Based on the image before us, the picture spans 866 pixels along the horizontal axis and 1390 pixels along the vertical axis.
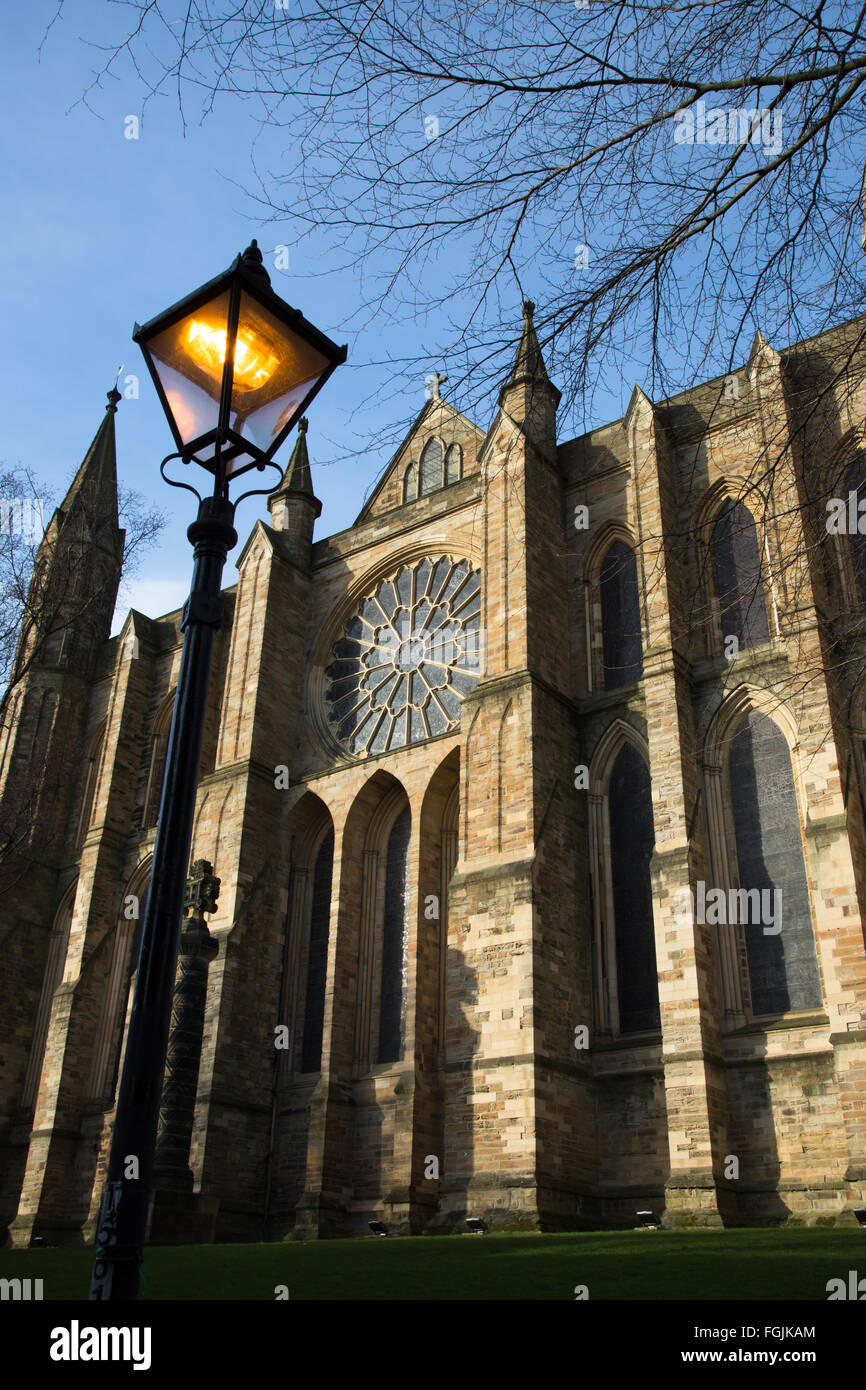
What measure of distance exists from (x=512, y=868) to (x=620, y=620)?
222 inches

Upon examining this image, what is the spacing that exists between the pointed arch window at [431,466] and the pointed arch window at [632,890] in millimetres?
9750

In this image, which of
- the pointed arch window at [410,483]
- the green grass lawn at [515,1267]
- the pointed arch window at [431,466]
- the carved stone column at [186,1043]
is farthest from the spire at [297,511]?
the green grass lawn at [515,1267]

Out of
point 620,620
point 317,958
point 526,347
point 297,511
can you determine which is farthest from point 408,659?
point 526,347

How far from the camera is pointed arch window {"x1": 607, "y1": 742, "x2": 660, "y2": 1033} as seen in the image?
15953 millimetres

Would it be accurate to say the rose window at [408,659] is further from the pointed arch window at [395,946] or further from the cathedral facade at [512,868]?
the pointed arch window at [395,946]

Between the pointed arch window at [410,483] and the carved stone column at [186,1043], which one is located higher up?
the pointed arch window at [410,483]

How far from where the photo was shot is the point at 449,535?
22250mm

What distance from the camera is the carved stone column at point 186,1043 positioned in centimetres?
1511

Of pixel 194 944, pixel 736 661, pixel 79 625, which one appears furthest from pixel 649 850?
pixel 79 625

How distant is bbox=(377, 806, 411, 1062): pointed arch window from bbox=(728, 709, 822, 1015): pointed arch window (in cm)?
570

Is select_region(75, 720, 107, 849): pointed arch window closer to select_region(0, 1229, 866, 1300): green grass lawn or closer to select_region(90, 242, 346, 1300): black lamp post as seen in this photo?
select_region(0, 1229, 866, 1300): green grass lawn

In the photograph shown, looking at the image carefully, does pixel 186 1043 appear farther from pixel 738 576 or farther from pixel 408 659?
pixel 738 576

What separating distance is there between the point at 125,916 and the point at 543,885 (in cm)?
1184

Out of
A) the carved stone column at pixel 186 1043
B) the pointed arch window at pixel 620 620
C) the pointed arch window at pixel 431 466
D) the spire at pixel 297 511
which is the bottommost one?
the carved stone column at pixel 186 1043
